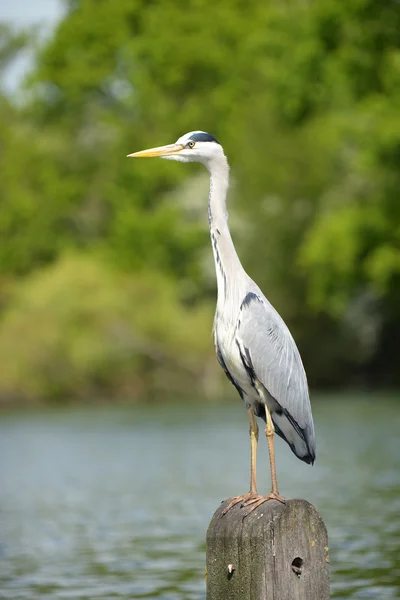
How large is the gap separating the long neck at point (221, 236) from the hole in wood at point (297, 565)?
1934mm

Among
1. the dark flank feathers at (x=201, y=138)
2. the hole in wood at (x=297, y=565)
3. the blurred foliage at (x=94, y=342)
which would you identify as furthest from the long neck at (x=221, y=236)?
the blurred foliage at (x=94, y=342)

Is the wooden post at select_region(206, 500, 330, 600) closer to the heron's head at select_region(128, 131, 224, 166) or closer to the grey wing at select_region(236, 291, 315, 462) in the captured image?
the grey wing at select_region(236, 291, 315, 462)

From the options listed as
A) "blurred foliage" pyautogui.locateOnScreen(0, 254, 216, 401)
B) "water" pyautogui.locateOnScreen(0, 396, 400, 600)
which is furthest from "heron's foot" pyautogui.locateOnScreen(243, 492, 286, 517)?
"blurred foliage" pyautogui.locateOnScreen(0, 254, 216, 401)

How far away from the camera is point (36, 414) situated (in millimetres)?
36656

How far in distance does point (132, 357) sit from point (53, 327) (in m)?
2.51

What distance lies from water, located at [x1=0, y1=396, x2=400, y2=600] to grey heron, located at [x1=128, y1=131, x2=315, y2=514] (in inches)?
97.1

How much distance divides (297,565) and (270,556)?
6.8 inches

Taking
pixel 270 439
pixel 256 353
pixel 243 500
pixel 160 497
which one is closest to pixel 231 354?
pixel 256 353

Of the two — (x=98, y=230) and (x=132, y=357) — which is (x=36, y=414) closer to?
(x=132, y=357)

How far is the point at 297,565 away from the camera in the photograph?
6426 mm

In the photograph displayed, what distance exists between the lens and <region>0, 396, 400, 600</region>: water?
11172 mm

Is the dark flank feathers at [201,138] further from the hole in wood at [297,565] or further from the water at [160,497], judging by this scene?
the water at [160,497]

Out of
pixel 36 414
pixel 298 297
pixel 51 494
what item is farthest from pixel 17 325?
pixel 51 494

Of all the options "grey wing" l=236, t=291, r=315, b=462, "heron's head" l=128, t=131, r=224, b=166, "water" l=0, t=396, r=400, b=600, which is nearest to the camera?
"grey wing" l=236, t=291, r=315, b=462
